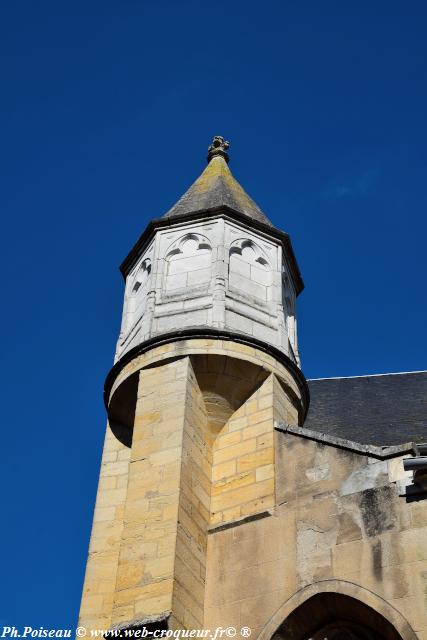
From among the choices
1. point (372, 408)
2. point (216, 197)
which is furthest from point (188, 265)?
point (372, 408)

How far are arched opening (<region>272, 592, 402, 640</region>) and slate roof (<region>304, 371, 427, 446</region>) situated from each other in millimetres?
3332

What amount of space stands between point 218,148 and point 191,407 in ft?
16.3

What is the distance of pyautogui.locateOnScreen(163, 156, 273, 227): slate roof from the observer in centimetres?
1075

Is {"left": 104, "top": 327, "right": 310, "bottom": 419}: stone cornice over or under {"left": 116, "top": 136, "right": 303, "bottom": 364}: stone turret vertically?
under

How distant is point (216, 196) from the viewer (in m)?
11.0

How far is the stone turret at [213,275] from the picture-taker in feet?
31.2

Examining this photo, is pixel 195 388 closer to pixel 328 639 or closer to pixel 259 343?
pixel 259 343

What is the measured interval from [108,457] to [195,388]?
1273 mm

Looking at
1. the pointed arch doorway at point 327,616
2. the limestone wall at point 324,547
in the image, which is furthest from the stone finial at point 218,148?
the pointed arch doorway at point 327,616

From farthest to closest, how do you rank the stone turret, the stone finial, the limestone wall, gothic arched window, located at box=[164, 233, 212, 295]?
the stone finial < gothic arched window, located at box=[164, 233, 212, 295] < the stone turret < the limestone wall

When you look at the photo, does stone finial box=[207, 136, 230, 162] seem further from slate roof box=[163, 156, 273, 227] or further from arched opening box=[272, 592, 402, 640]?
arched opening box=[272, 592, 402, 640]

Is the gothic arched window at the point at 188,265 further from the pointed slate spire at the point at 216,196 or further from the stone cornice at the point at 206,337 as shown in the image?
the stone cornice at the point at 206,337

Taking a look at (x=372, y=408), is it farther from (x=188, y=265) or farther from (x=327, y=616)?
(x=327, y=616)

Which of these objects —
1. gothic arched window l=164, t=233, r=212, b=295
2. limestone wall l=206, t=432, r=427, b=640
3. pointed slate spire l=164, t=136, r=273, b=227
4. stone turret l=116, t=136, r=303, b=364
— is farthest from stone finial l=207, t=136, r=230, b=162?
limestone wall l=206, t=432, r=427, b=640
